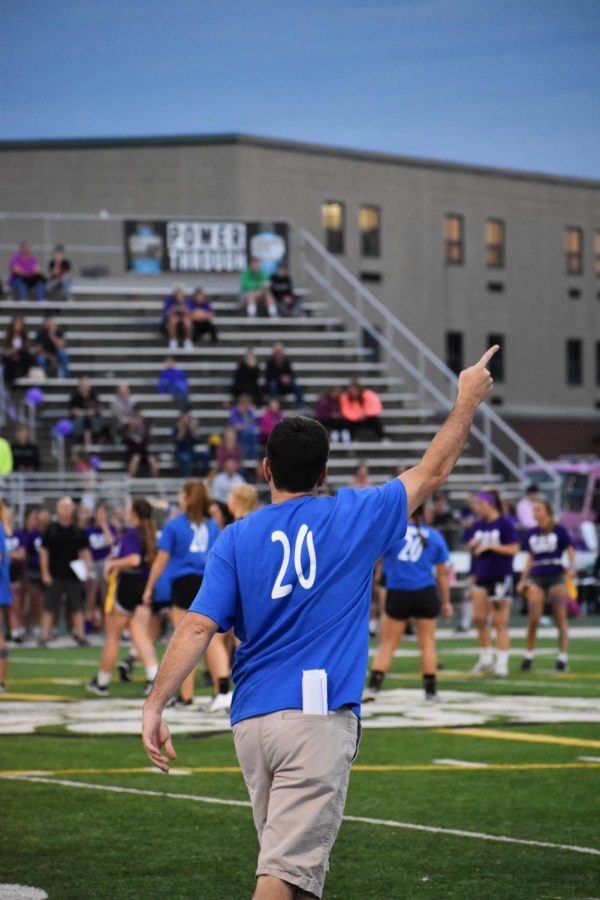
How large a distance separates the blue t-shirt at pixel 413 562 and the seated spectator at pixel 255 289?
79.4 ft

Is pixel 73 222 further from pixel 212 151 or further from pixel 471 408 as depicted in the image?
pixel 471 408

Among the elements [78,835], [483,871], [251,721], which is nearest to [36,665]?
[78,835]

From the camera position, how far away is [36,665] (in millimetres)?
22578

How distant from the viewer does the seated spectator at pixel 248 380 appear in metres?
36.2

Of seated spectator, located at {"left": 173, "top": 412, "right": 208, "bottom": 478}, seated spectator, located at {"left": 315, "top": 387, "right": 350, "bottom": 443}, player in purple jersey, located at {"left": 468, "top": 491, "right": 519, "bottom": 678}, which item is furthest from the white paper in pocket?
seated spectator, located at {"left": 315, "top": 387, "right": 350, "bottom": 443}

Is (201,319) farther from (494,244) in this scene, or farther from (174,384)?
(494,244)

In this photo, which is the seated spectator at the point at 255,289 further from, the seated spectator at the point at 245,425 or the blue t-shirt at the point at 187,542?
the blue t-shirt at the point at 187,542

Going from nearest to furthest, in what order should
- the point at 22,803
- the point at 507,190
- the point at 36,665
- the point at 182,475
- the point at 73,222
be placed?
the point at 22,803 → the point at 36,665 → the point at 182,475 → the point at 73,222 → the point at 507,190

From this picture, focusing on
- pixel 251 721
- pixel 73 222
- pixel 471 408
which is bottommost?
pixel 251 721

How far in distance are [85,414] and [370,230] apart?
26.0 m

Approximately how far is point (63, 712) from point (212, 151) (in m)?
40.0

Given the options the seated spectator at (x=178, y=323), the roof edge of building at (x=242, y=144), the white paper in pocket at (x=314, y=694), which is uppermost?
the roof edge of building at (x=242, y=144)

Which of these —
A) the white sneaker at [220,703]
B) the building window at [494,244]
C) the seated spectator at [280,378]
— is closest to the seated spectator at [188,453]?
the seated spectator at [280,378]

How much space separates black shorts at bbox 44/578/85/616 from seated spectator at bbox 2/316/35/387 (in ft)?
29.7
